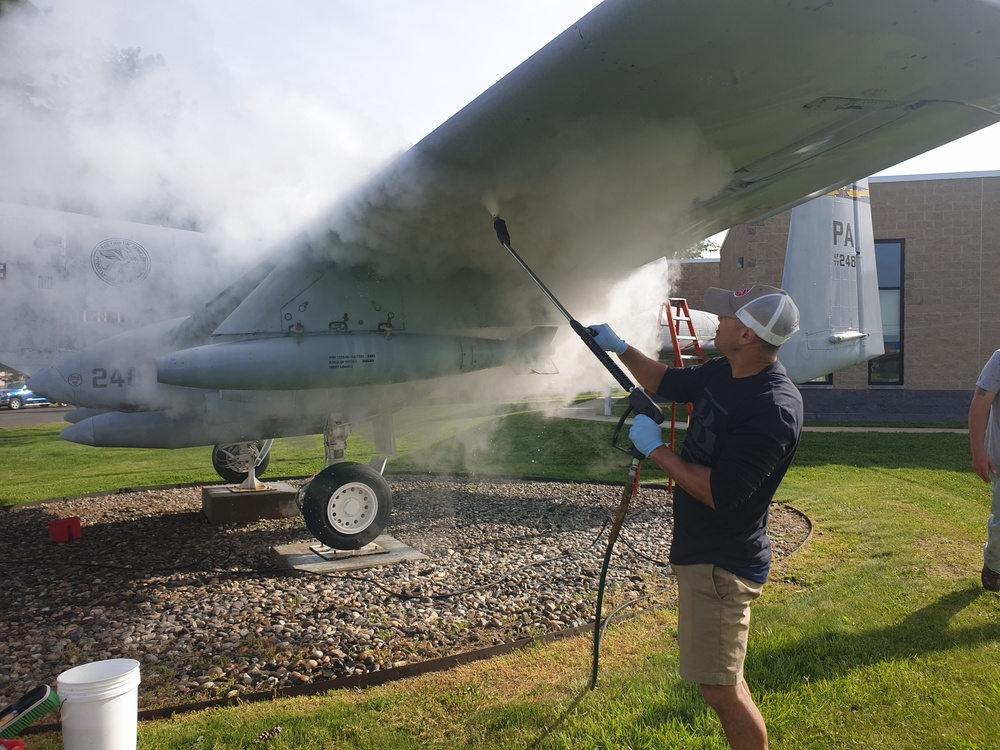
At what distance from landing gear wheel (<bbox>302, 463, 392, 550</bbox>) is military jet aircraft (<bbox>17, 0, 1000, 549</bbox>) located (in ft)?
0.05

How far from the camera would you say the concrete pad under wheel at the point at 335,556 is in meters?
5.39

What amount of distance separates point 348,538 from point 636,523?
9.53ft

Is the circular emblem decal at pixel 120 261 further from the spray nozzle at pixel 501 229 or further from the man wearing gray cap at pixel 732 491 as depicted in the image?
the man wearing gray cap at pixel 732 491

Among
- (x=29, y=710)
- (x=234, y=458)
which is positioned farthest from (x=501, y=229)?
(x=234, y=458)

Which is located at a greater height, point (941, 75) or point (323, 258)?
point (941, 75)

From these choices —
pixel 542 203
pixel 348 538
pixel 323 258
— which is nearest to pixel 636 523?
pixel 348 538

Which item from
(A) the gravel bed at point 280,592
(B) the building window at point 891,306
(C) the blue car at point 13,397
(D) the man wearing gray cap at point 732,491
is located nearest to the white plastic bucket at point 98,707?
(A) the gravel bed at point 280,592

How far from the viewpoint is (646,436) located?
2654mm

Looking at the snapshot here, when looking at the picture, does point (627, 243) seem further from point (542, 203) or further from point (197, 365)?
point (197, 365)

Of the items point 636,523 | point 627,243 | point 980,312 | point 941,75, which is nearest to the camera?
point 941,75

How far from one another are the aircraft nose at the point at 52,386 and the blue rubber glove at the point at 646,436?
16.4ft

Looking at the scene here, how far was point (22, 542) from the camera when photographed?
21.1 ft

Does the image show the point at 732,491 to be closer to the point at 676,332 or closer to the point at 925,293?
the point at 676,332

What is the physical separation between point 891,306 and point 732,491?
18.8m
